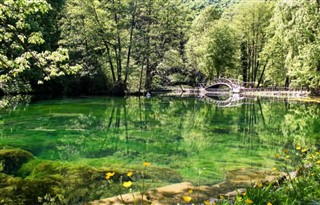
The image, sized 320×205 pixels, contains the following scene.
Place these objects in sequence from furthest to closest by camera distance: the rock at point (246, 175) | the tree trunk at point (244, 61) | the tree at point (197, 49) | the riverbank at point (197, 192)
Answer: the tree trunk at point (244, 61), the tree at point (197, 49), the rock at point (246, 175), the riverbank at point (197, 192)

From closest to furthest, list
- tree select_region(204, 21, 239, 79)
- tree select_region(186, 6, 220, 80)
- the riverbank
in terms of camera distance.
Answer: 1. the riverbank
2. tree select_region(204, 21, 239, 79)
3. tree select_region(186, 6, 220, 80)

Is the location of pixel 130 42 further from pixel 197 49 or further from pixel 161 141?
pixel 161 141

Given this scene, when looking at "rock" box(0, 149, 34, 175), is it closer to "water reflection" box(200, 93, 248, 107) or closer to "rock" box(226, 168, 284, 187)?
"rock" box(226, 168, 284, 187)

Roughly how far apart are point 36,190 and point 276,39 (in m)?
38.2

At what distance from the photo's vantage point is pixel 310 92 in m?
32.1

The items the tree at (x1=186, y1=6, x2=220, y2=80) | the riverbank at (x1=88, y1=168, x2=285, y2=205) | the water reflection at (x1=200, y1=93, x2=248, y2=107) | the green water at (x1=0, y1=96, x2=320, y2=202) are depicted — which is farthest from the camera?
the tree at (x1=186, y1=6, x2=220, y2=80)

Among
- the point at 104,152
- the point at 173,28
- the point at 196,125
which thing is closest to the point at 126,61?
the point at 173,28

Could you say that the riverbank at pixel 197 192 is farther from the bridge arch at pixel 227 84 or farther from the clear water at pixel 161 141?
the bridge arch at pixel 227 84

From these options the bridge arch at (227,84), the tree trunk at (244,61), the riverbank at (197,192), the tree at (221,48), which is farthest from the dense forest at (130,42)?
the riverbank at (197,192)

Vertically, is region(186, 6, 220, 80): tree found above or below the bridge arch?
above

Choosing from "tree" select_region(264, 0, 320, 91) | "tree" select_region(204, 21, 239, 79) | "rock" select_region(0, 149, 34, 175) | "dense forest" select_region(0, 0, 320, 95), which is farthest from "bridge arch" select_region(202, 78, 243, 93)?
"rock" select_region(0, 149, 34, 175)

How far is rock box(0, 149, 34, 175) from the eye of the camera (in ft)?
21.7

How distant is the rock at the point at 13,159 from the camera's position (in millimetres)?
6620

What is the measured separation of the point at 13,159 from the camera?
24.4ft
